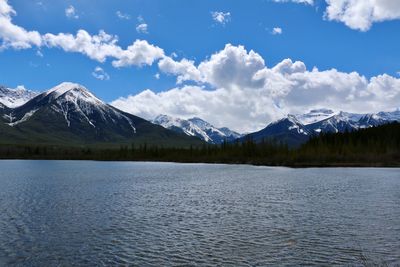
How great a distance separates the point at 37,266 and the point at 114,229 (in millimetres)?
14213

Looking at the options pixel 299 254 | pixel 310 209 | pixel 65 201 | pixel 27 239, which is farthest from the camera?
pixel 65 201

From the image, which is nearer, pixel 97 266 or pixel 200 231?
pixel 97 266

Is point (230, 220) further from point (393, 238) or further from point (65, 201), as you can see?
point (65, 201)

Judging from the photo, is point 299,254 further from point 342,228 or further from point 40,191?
point 40,191

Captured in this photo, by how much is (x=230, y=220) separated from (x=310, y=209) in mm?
14352

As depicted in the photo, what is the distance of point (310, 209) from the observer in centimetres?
5741

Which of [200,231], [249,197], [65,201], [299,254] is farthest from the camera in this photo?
[249,197]

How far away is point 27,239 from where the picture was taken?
3822 cm

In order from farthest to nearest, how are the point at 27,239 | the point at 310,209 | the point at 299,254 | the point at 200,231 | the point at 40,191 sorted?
the point at 40,191 < the point at 310,209 < the point at 200,231 < the point at 27,239 < the point at 299,254

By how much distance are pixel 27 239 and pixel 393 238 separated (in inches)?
1324

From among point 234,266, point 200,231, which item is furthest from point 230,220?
point 234,266

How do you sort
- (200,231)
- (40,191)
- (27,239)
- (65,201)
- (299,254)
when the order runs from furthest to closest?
(40,191), (65,201), (200,231), (27,239), (299,254)

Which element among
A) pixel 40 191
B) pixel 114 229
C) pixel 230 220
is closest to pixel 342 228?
pixel 230 220

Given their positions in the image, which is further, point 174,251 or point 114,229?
point 114,229
